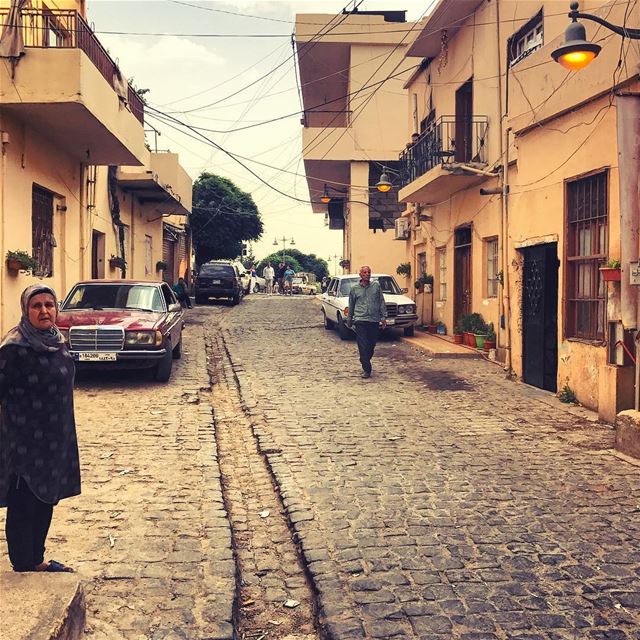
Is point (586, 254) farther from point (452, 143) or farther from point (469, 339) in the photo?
point (452, 143)

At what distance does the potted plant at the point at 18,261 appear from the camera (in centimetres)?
1143

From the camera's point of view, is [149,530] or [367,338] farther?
[367,338]

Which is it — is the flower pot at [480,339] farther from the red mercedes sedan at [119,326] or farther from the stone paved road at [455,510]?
the red mercedes sedan at [119,326]

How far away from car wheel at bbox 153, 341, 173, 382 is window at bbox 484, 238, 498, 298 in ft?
25.5

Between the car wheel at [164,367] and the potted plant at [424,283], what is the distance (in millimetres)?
10612

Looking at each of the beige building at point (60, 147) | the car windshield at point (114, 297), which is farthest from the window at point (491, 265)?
the beige building at point (60, 147)

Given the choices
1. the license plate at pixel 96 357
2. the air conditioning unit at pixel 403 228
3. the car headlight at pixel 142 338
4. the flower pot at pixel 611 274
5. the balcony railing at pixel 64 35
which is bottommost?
the license plate at pixel 96 357

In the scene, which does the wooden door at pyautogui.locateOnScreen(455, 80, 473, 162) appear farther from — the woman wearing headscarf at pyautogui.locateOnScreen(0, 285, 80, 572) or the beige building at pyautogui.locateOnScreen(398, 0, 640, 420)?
the woman wearing headscarf at pyautogui.locateOnScreen(0, 285, 80, 572)

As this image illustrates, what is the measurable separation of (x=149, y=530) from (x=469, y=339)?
38.0 feet

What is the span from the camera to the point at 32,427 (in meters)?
3.42

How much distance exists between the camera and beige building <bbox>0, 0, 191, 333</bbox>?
36.6ft

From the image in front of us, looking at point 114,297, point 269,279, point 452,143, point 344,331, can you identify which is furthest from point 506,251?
point 269,279

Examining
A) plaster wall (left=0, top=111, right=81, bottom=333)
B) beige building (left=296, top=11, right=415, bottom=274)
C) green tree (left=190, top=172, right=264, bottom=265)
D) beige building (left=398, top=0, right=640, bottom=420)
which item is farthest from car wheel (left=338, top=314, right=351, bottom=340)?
green tree (left=190, top=172, right=264, bottom=265)

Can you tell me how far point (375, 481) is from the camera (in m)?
5.77
